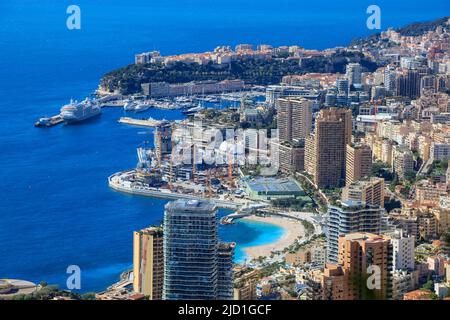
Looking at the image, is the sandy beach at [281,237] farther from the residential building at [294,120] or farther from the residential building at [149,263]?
the residential building at [294,120]

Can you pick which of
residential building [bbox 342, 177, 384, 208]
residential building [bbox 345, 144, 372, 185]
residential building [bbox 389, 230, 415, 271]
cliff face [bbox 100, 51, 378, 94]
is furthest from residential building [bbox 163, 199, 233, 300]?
cliff face [bbox 100, 51, 378, 94]

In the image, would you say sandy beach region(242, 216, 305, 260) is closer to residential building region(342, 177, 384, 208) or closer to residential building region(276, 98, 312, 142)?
residential building region(342, 177, 384, 208)

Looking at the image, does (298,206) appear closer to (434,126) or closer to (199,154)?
(199,154)

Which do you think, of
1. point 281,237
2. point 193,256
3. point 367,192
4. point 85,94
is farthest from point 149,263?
point 85,94

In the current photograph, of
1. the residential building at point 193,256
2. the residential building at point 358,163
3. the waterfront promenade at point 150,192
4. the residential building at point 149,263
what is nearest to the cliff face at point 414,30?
the residential building at point 358,163

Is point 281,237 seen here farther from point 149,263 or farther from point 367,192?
point 149,263

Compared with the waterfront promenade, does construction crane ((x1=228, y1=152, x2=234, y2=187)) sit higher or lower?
higher

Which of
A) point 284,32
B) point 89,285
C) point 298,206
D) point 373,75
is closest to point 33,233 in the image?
point 89,285
